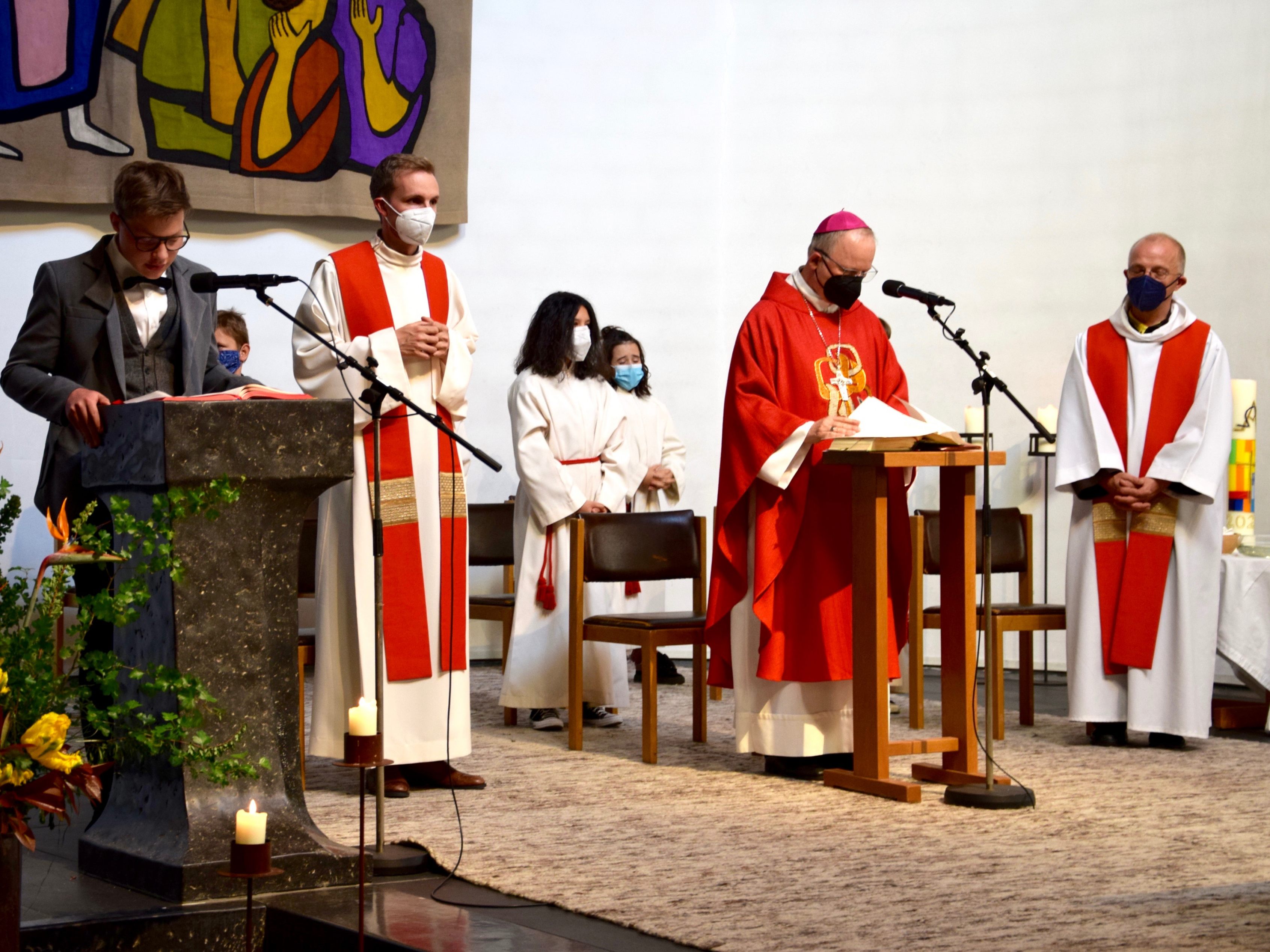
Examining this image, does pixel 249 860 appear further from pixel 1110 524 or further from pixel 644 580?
pixel 1110 524

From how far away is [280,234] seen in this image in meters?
7.74

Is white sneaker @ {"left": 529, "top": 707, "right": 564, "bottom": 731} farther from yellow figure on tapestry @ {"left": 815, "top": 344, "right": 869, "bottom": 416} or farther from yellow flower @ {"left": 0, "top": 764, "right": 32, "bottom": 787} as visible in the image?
yellow flower @ {"left": 0, "top": 764, "right": 32, "bottom": 787}

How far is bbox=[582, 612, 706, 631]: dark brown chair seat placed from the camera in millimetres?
5379

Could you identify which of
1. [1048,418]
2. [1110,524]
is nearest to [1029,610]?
[1110,524]

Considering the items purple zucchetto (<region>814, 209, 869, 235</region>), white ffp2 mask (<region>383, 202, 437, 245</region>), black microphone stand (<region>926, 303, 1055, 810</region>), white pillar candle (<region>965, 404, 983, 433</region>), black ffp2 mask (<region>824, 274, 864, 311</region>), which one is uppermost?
purple zucchetto (<region>814, 209, 869, 235</region>)

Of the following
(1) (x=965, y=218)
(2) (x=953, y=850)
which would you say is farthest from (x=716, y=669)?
(1) (x=965, y=218)

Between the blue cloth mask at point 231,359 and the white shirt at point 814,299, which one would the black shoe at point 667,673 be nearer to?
the blue cloth mask at point 231,359

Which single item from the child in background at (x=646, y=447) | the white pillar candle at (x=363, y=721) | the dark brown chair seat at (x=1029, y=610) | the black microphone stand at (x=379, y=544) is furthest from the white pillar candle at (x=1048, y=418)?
the white pillar candle at (x=363, y=721)

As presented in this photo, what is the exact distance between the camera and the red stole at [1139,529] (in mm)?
A: 5723

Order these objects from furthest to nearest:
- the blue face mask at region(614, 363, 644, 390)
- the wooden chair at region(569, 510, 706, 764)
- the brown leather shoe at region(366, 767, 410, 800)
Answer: the blue face mask at region(614, 363, 644, 390) < the wooden chair at region(569, 510, 706, 764) < the brown leather shoe at region(366, 767, 410, 800)

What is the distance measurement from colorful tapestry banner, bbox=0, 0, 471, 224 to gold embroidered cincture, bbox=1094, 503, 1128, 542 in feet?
12.7

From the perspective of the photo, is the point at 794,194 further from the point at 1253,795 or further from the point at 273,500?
the point at 273,500

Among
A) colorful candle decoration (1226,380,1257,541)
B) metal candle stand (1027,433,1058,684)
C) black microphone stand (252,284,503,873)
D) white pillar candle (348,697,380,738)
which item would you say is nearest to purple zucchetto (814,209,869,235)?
black microphone stand (252,284,503,873)

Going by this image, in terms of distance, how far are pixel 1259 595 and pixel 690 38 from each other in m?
4.64
